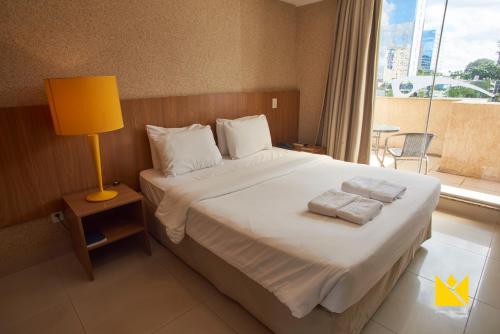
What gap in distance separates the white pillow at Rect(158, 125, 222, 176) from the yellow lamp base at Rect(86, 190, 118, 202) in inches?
16.9

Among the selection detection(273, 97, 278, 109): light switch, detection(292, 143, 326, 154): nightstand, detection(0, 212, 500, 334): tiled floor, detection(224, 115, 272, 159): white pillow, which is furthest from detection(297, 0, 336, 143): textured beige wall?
detection(0, 212, 500, 334): tiled floor

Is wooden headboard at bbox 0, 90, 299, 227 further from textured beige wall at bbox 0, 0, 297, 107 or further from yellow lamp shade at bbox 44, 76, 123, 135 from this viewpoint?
yellow lamp shade at bbox 44, 76, 123, 135

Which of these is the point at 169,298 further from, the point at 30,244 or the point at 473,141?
the point at 473,141

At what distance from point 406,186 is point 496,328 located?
2.99 feet

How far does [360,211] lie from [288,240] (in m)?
0.48

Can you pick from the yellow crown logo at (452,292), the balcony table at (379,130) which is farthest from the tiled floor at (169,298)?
the balcony table at (379,130)

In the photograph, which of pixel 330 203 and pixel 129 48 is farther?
pixel 129 48

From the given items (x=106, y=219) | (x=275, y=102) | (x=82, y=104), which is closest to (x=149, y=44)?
(x=82, y=104)

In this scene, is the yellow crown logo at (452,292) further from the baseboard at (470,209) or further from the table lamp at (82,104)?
the table lamp at (82,104)

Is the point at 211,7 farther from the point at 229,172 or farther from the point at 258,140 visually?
the point at 229,172

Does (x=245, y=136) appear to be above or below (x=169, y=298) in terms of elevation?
above

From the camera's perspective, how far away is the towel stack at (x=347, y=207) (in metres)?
1.47

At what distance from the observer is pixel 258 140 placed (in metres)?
2.97

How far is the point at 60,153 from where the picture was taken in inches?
80.1
